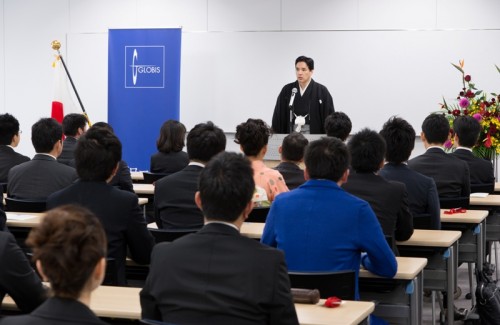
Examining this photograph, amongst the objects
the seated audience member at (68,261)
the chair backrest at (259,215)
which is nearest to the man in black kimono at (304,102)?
the chair backrest at (259,215)

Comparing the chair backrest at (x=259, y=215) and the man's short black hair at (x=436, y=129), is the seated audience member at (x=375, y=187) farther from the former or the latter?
the man's short black hair at (x=436, y=129)

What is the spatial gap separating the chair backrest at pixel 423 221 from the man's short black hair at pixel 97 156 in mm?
1775

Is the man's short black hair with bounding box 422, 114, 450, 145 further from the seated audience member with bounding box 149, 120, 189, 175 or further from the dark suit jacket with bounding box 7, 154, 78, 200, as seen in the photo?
the dark suit jacket with bounding box 7, 154, 78, 200

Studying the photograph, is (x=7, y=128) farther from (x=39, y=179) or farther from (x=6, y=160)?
(x=39, y=179)

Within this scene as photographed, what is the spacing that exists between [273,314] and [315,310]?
436 millimetres

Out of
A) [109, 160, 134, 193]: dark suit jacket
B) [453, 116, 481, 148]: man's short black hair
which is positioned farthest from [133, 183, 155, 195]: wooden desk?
[453, 116, 481, 148]: man's short black hair

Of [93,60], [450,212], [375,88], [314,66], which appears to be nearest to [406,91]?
[375,88]

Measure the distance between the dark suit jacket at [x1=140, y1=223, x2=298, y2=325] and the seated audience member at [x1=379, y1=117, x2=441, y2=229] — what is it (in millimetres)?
2482

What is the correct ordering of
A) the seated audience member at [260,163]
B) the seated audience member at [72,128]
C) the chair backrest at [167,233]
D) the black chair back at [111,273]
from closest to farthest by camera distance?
the black chair back at [111,273], the chair backrest at [167,233], the seated audience member at [260,163], the seated audience member at [72,128]

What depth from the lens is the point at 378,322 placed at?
362 cm

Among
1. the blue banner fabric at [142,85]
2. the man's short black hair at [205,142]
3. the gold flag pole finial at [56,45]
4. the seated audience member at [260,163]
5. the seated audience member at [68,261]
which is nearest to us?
the seated audience member at [68,261]

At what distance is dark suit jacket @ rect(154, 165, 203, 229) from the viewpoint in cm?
464

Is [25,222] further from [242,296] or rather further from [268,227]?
[242,296]

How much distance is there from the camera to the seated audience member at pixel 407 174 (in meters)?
4.87
